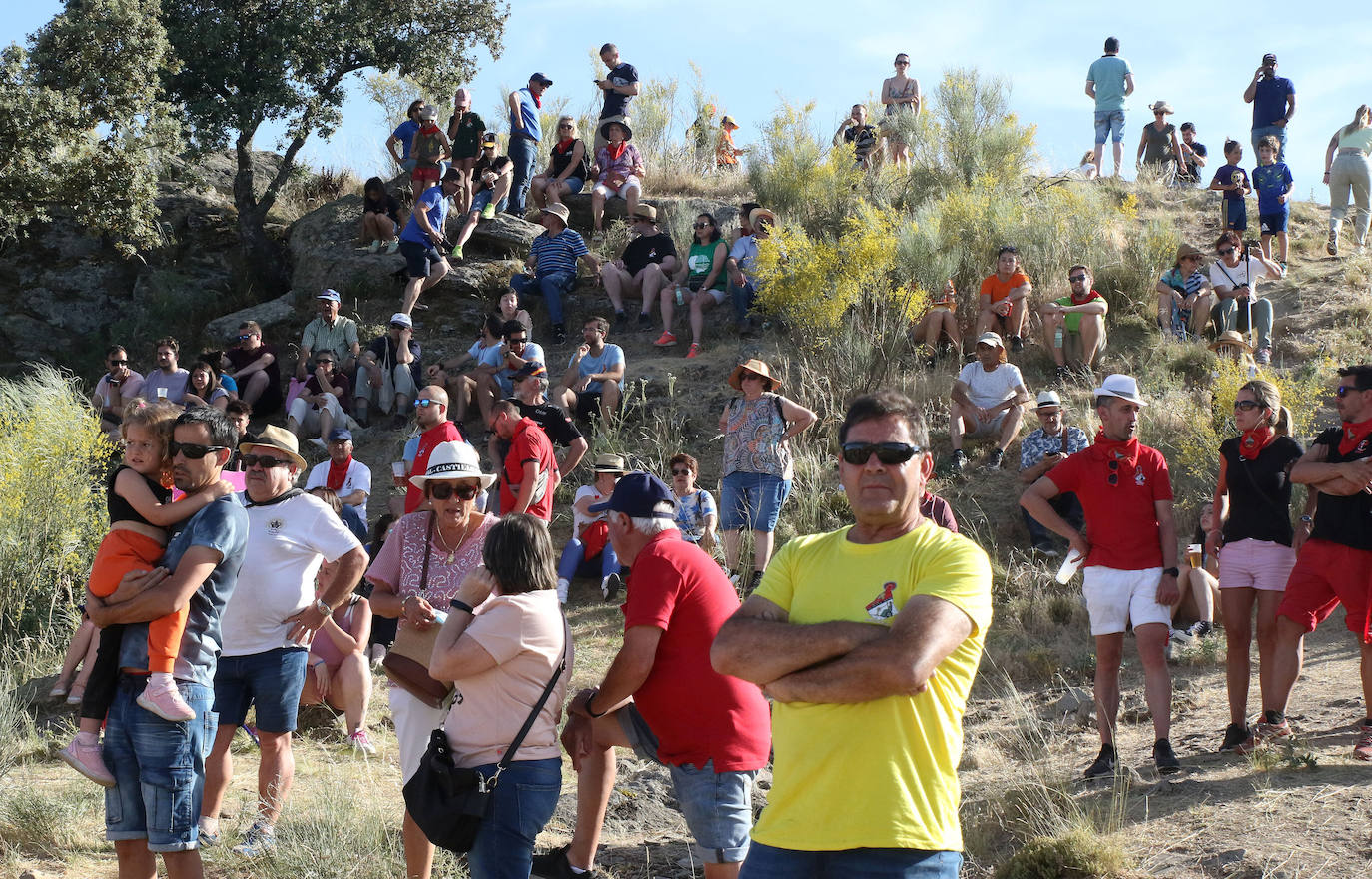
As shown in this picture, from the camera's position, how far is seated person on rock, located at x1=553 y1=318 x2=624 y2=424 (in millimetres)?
12680

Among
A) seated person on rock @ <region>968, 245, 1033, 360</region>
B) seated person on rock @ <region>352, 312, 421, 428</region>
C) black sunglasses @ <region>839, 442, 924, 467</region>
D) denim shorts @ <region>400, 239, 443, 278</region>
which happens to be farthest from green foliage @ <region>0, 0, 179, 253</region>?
black sunglasses @ <region>839, 442, 924, 467</region>

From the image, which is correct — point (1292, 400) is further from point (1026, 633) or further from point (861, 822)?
point (861, 822)

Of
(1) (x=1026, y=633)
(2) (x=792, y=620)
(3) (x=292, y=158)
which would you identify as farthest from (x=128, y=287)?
(2) (x=792, y=620)

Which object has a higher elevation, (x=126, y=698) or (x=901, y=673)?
(x=901, y=673)

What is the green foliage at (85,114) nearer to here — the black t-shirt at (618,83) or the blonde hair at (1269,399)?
the black t-shirt at (618,83)

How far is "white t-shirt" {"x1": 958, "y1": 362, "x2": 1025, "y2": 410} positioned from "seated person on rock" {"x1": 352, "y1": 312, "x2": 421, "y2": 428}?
633cm

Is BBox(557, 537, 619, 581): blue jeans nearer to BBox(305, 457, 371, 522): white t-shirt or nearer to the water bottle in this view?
BBox(305, 457, 371, 522): white t-shirt

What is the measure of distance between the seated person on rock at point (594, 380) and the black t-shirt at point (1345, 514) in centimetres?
755

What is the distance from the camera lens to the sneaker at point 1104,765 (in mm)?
6203

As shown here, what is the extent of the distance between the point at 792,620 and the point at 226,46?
672 inches

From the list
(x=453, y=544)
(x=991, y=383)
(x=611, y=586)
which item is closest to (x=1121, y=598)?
(x=453, y=544)

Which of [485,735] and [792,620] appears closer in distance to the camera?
[792,620]

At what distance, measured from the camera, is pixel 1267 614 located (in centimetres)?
657

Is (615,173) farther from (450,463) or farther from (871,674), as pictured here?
(871,674)
